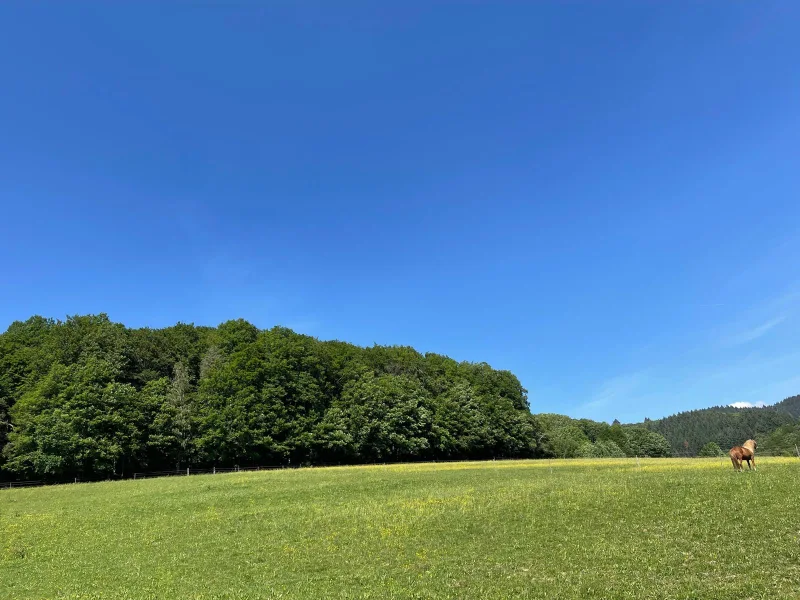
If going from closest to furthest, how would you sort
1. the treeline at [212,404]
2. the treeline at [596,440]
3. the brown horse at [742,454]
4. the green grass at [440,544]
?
1. the green grass at [440,544]
2. the brown horse at [742,454]
3. the treeline at [212,404]
4. the treeline at [596,440]

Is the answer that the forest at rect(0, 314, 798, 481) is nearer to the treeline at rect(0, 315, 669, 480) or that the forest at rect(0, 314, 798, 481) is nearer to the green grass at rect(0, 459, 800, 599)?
the treeline at rect(0, 315, 669, 480)

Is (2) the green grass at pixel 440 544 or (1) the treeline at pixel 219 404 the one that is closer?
(2) the green grass at pixel 440 544

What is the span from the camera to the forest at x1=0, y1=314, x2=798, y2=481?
60656mm

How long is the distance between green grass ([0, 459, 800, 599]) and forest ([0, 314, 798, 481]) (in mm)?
28334

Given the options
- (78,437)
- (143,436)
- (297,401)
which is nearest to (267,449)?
(297,401)

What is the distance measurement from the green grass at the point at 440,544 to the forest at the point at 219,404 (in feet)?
93.0

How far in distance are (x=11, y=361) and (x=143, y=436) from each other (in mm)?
23515

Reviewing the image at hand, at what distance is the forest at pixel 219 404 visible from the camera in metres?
60.7

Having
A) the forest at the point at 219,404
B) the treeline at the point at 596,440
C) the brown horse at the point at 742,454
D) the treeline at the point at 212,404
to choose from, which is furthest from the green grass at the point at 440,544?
the treeline at the point at 596,440

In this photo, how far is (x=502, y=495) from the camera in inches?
1209

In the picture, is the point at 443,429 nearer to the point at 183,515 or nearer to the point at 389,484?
the point at 389,484

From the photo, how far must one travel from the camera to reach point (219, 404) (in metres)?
70.4

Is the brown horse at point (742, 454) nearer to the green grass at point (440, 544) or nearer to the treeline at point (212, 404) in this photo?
the green grass at point (440, 544)

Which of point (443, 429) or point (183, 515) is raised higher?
point (443, 429)
